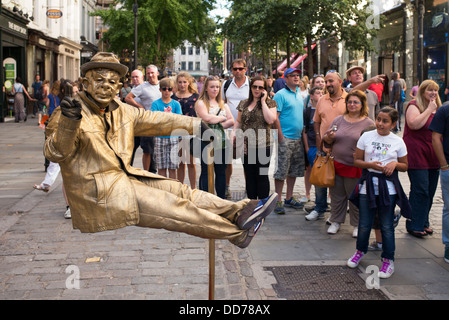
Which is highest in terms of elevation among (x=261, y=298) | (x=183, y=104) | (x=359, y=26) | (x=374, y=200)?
(x=359, y=26)

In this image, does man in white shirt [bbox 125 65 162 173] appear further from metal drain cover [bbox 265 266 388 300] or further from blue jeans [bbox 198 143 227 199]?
metal drain cover [bbox 265 266 388 300]

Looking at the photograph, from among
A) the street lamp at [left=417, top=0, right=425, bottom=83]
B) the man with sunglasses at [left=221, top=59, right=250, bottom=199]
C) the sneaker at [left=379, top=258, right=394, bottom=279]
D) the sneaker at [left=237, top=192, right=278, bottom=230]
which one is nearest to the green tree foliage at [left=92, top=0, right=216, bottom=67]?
the street lamp at [left=417, top=0, right=425, bottom=83]

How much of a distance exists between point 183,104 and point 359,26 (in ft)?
59.6

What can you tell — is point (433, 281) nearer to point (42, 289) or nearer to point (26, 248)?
point (42, 289)

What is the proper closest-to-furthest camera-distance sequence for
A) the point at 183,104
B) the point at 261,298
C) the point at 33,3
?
the point at 261,298, the point at 183,104, the point at 33,3

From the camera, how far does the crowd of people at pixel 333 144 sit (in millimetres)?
5312

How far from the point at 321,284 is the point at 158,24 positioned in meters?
30.5

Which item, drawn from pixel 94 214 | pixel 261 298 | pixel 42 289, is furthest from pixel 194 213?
pixel 42 289

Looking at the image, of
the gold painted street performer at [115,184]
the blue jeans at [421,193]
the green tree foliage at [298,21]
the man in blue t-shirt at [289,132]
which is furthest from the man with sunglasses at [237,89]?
the green tree foliage at [298,21]

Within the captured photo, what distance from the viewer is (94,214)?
381 centimetres

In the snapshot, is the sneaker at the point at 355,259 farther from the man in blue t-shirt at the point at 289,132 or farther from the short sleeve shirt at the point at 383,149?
the man in blue t-shirt at the point at 289,132

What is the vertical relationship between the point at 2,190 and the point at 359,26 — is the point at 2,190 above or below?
below

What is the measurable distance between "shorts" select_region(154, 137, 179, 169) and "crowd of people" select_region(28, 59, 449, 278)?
0.05 feet

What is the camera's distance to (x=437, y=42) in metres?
22.4
